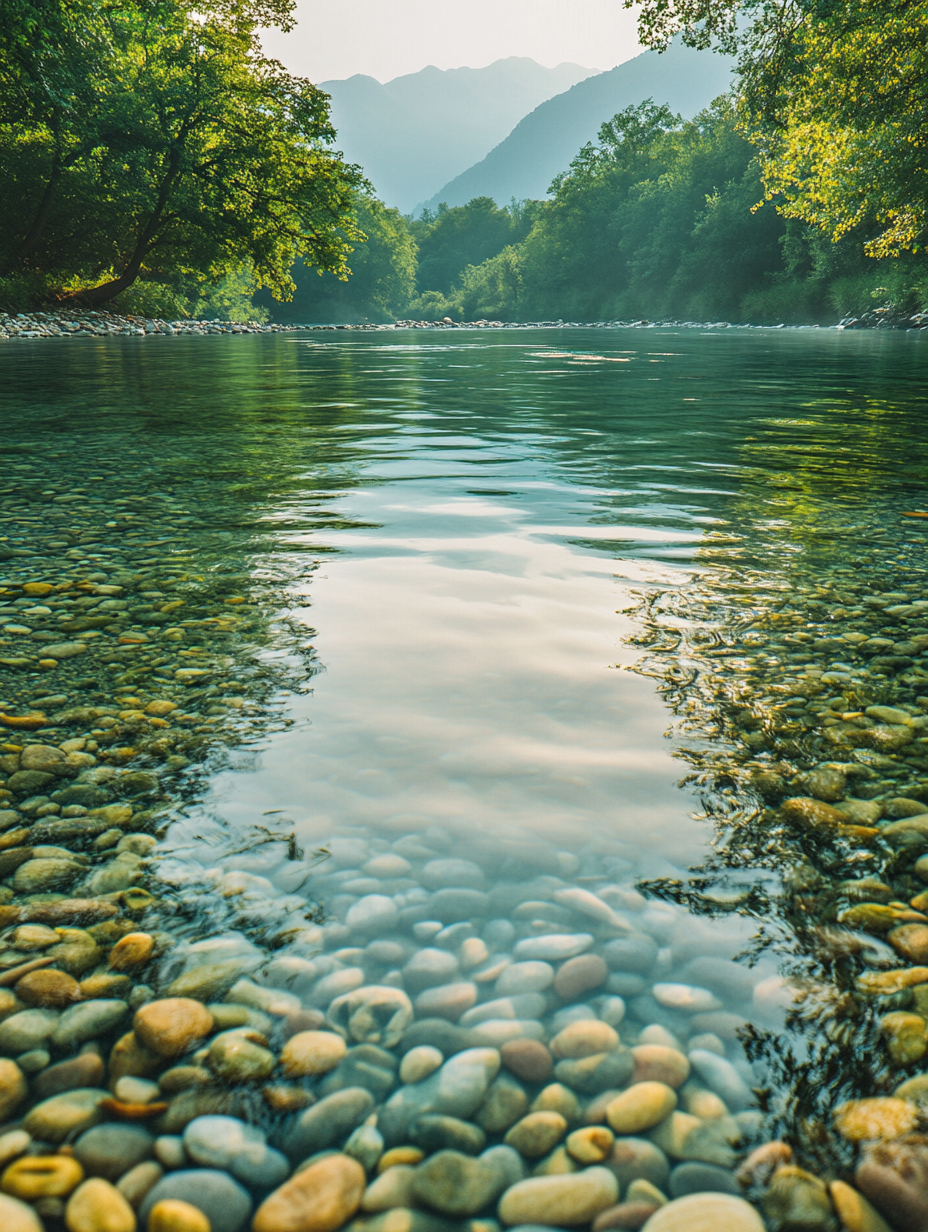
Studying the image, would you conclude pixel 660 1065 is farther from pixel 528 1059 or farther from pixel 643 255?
pixel 643 255

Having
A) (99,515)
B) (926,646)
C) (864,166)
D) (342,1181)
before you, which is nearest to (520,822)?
(342,1181)

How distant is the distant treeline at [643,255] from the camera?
159 ft

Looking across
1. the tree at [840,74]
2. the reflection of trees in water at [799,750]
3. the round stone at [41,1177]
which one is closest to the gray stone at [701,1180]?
the reflection of trees in water at [799,750]

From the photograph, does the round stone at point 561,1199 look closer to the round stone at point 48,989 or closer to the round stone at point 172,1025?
the round stone at point 172,1025

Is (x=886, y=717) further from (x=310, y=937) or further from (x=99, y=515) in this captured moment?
(x=99, y=515)

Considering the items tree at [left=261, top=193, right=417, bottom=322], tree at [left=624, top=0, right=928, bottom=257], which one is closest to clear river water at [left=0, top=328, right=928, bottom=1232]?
tree at [left=624, top=0, right=928, bottom=257]

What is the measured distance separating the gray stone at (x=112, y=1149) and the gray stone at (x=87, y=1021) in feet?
0.52

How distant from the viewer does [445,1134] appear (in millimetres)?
1000

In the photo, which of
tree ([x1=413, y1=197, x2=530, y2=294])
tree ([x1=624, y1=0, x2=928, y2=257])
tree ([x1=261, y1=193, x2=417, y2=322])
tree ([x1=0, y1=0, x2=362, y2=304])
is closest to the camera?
tree ([x1=624, y1=0, x2=928, y2=257])

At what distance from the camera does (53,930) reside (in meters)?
1.33

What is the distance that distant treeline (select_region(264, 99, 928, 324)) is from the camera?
4834cm

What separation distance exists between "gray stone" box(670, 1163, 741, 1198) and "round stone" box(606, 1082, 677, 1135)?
0.07 meters

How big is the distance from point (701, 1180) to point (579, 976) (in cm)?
33

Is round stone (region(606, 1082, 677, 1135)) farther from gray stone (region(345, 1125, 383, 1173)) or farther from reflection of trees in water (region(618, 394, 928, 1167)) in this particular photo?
gray stone (region(345, 1125, 383, 1173))
